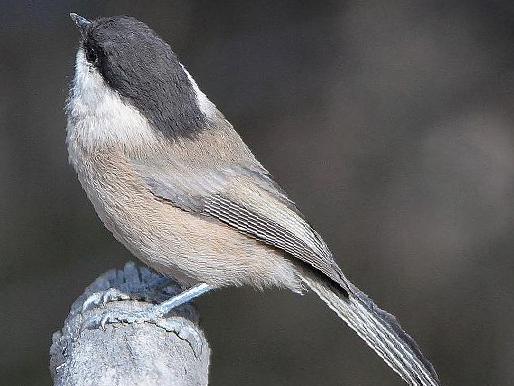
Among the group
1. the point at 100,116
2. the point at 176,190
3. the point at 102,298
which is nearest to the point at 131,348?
the point at 102,298

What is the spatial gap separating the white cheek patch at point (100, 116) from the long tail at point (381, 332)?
705mm

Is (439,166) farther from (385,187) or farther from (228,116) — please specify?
(228,116)

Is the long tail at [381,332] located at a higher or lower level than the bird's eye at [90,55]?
lower

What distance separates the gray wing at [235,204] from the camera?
3467 mm

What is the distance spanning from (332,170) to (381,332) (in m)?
2.33

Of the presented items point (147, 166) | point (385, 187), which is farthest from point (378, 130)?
point (147, 166)

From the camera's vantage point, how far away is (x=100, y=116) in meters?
3.46

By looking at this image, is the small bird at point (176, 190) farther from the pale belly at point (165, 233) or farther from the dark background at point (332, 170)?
the dark background at point (332, 170)

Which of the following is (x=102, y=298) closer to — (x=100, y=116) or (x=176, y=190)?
(x=176, y=190)

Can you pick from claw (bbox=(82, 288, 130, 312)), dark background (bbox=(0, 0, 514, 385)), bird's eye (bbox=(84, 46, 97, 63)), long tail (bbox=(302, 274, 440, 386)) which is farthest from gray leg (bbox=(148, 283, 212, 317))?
dark background (bbox=(0, 0, 514, 385))

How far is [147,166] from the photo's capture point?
350cm

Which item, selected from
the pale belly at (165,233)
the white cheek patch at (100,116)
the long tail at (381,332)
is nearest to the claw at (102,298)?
the pale belly at (165,233)

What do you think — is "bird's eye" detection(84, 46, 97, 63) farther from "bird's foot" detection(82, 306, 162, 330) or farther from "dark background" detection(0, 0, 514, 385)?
"dark background" detection(0, 0, 514, 385)

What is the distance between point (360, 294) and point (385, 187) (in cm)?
212
